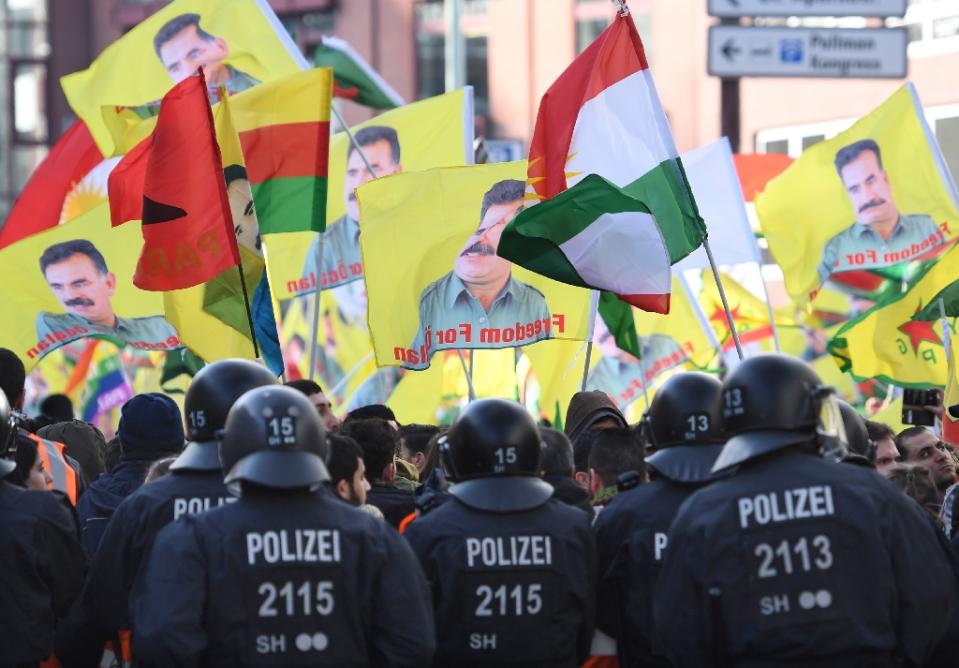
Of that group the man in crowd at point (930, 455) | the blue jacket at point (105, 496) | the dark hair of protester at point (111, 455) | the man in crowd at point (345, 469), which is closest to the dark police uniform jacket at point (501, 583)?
the man in crowd at point (345, 469)

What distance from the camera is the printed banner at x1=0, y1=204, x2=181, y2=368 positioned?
12.4 m

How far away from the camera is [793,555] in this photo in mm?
5129

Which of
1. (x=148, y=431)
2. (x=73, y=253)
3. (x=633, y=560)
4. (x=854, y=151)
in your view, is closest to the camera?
(x=633, y=560)

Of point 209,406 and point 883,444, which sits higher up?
point 209,406

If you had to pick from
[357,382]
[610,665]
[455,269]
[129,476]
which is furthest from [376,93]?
[610,665]

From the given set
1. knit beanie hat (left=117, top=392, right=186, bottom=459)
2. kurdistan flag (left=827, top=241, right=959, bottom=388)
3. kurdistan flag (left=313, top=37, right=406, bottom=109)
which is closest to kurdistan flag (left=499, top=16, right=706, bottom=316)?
knit beanie hat (left=117, top=392, right=186, bottom=459)

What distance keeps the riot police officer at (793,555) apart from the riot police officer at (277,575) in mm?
822

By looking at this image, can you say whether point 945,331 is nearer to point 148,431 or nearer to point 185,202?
point 185,202

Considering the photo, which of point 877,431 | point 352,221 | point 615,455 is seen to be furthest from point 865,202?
point 615,455

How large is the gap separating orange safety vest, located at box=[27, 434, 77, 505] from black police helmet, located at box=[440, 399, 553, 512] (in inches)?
81.3

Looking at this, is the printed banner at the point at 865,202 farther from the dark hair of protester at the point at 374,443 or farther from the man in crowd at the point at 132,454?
the man in crowd at the point at 132,454

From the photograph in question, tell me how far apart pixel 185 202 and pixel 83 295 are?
2.90 metres

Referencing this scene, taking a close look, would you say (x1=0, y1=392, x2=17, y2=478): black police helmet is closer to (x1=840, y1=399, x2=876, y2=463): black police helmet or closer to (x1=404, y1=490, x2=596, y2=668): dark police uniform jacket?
(x1=404, y1=490, x2=596, y2=668): dark police uniform jacket

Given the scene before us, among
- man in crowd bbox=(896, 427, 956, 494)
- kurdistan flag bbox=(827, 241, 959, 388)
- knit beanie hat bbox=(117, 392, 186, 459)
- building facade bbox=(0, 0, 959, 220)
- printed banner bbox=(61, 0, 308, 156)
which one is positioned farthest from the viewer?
building facade bbox=(0, 0, 959, 220)
